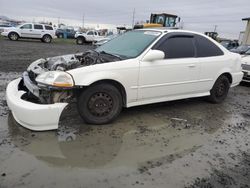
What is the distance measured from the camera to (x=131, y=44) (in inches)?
195

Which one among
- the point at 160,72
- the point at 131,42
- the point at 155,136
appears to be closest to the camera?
the point at 155,136

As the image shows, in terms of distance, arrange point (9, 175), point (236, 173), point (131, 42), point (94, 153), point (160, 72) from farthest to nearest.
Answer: point (131, 42), point (160, 72), point (94, 153), point (236, 173), point (9, 175)

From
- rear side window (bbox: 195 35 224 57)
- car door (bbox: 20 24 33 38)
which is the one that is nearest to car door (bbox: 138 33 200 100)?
rear side window (bbox: 195 35 224 57)

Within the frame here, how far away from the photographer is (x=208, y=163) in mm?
3346

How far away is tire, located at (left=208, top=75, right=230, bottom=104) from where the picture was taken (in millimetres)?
5867

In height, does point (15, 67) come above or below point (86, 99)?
below

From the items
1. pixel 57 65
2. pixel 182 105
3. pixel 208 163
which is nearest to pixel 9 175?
pixel 57 65

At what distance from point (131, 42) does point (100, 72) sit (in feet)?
4.17

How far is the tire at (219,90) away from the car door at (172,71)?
0.78 m

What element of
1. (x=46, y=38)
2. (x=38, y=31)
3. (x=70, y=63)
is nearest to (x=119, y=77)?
(x=70, y=63)

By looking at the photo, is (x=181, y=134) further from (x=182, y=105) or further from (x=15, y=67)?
(x=15, y=67)

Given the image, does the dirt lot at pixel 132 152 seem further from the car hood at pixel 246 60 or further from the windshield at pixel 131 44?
the car hood at pixel 246 60

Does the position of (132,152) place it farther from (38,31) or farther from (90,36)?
(90,36)

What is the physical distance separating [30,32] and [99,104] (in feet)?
78.4
